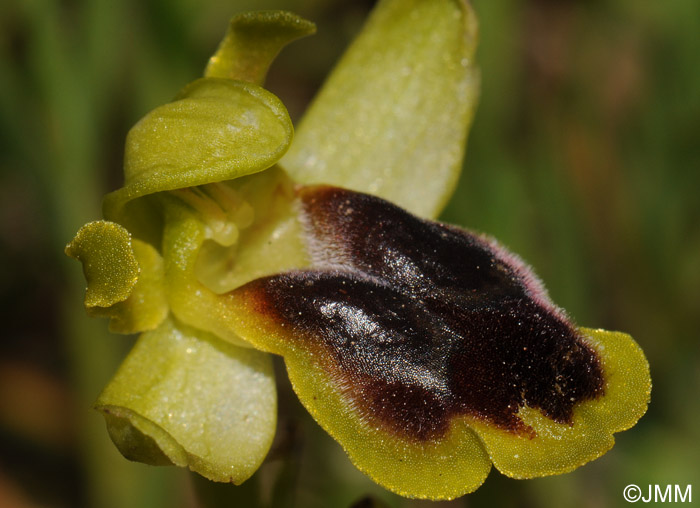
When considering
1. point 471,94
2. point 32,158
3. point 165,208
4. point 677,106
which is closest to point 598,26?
point 677,106

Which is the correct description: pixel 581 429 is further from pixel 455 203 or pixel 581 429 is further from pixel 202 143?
pixel 455 203

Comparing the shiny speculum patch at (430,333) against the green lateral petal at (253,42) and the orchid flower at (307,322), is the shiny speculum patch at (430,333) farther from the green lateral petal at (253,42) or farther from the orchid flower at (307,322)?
the green lateral petal at (253,42)

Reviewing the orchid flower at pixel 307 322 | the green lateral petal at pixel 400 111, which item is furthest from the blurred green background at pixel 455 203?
the orchid flower at pixel 307 322

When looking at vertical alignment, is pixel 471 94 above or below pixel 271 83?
above

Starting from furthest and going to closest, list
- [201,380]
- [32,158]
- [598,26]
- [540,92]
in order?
[540,92] → [598,26] → [32,158] → [201,380]

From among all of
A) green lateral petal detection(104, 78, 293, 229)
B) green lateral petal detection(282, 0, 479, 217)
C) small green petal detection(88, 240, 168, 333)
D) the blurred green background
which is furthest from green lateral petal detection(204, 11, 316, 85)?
the blurred green background

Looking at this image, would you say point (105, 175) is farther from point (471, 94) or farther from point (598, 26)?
point (598, 26)

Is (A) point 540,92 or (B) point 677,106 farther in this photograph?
(A) point 540,92

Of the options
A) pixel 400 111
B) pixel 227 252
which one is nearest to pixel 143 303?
pixel 227 252
